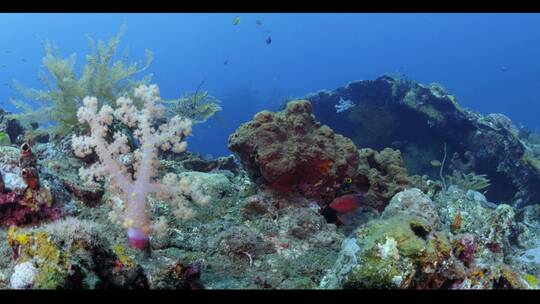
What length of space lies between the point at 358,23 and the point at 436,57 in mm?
28088

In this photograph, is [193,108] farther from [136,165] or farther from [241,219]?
[136,165]

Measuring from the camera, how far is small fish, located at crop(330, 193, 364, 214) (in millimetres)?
5879

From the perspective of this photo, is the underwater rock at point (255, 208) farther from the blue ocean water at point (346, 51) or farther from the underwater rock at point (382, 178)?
the blue ocean water at point (346, 51)

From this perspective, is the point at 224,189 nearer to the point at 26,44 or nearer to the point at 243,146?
the point at 243,146

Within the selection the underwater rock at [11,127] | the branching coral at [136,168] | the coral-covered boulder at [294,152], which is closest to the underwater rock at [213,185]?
the coral-covered boulder at [294,152]

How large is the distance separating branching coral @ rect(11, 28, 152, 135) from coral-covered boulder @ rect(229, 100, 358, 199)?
2743mm

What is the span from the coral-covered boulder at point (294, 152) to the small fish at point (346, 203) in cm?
25

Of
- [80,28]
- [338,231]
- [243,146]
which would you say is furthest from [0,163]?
[80,28]

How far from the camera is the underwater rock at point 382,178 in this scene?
264 inches

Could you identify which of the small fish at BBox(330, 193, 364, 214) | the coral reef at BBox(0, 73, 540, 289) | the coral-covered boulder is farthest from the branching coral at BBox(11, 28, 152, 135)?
the small fish at BBox(330, 193, 364, 214)

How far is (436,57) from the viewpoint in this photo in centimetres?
13088

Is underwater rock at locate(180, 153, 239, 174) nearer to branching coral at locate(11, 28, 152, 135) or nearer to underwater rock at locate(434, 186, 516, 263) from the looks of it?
branching coral at locate(11, 28, 152, 135)

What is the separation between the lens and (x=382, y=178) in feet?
22.7

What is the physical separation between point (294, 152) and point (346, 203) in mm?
1090
